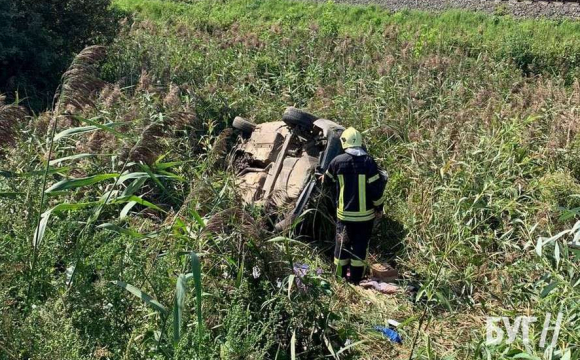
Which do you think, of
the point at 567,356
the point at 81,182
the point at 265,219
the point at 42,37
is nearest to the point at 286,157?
the point at 265,219

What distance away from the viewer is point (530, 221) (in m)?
5.99

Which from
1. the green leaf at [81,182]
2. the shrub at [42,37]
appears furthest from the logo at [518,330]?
the shrub at [42,37]

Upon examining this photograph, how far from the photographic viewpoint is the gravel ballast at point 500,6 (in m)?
15.6

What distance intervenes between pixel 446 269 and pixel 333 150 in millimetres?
1598

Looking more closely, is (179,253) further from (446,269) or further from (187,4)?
(187,4)

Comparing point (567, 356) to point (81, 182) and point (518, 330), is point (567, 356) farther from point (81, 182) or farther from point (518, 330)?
point (81, 182)

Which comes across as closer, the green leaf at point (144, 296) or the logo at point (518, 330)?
the green leaf at point (144, 296)

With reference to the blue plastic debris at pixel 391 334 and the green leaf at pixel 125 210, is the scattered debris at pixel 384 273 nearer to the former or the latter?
the blue plastic debris at pixel 391 334

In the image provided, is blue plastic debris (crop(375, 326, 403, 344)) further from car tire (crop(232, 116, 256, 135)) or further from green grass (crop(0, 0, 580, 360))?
car tire (crop(232, 116, 256, 135))

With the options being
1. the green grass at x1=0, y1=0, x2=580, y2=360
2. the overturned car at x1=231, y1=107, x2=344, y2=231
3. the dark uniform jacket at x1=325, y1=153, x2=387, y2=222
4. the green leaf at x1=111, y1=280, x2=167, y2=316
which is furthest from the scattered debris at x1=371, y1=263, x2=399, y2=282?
the green leaf at x1=111, y1=280, x2=167, y2=316

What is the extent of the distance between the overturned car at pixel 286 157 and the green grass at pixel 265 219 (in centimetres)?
42

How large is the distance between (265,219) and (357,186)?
1483 mm

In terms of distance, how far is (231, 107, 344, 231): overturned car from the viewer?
634 centimetres

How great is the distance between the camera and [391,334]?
4.64 meters
